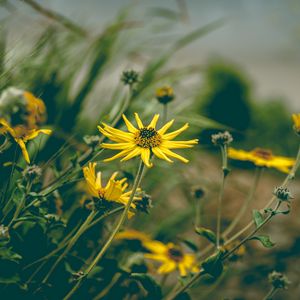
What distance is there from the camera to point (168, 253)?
0.99 meters

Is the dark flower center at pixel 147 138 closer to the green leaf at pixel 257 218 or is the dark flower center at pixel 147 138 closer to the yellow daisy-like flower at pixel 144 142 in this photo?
the yellow daisy-like flower at pixel 144 142

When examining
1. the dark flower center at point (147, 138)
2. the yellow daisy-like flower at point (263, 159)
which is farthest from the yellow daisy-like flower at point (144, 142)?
the yellow daisy-like flower at point (263, 159)

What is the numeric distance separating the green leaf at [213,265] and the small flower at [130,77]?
1.01 feet

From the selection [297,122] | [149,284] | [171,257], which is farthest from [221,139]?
[171,257]

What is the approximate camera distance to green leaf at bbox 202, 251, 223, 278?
1.88ft

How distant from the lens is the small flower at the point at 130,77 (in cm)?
76

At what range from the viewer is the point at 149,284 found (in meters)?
0.62

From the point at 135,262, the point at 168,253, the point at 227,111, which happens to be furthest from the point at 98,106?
the point at 227,111

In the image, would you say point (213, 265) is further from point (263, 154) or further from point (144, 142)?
point (263, 154)

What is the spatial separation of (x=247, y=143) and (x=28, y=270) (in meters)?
3.73

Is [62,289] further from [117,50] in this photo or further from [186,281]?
[117,50]

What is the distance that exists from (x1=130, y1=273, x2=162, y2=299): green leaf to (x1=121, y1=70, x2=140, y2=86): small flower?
301mm

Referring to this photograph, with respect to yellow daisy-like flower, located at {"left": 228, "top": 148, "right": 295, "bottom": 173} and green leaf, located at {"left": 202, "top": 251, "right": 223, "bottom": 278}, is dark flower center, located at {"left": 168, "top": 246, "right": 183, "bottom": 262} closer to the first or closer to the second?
yellow daisy-like flower, located at {"left": 228, "top": 148, "right": 295, "bottom": 173}

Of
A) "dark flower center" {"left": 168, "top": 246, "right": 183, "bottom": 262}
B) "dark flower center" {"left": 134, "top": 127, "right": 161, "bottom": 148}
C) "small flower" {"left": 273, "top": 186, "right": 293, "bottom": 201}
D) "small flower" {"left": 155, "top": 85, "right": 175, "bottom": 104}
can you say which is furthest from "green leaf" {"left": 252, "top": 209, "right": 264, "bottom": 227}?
"dark flower center" {"left": 168, "top": 246, "right": 183, "bottom": 262}
